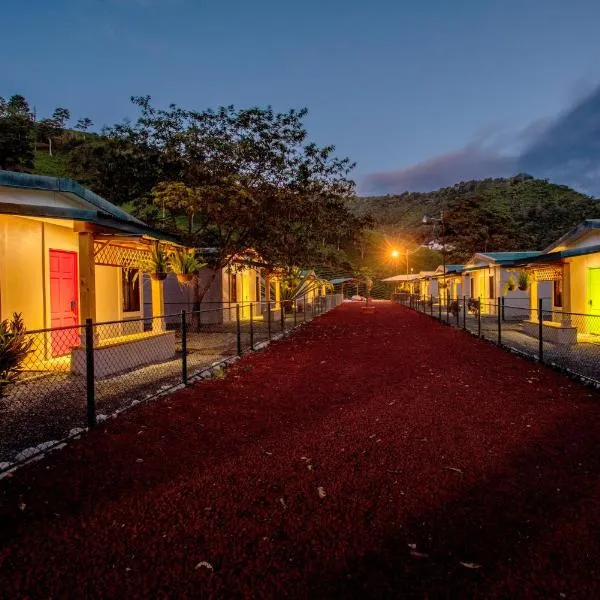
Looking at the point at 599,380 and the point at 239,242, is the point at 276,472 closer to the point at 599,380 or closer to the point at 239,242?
the point at 599,380

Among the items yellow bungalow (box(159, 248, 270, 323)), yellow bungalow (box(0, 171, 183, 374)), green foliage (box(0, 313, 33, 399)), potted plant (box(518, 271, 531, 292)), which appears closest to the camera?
green foliage (box(0, 313, 33, 399))

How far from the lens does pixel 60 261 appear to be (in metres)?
10.1

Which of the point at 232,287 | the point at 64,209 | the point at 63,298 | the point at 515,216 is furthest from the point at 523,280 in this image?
the point at 515,216

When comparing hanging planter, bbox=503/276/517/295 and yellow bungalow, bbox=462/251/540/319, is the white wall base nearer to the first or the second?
hanging planter, bbox=503/276/517/295

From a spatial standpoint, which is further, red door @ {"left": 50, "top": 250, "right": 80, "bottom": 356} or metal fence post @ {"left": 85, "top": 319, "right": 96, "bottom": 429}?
red door @ {"left": 50, "top": 250, "right": 80, "bottom": 356}

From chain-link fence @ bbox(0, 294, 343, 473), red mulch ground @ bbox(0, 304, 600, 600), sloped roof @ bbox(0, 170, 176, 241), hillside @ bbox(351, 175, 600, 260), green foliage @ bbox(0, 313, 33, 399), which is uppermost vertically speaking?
hillside @ bbox(351, 175, 600, 260)

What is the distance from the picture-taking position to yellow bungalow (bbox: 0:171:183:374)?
8.51 metres

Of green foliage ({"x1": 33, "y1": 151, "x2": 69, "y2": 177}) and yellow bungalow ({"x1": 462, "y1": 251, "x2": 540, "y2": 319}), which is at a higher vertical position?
green foliage ({"x1": 33, "y1": 151, "x2": 69, "y2": 177})

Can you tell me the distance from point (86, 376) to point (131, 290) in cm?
924

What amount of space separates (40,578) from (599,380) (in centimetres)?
803

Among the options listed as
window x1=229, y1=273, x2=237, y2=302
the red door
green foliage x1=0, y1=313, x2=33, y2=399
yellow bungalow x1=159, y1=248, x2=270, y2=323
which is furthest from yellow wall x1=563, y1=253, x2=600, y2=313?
green foliage x1=0, y1=313, x2=33, y2=399

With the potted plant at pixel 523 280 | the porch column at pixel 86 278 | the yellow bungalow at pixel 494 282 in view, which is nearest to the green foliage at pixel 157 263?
the porch column at pixel 86 278

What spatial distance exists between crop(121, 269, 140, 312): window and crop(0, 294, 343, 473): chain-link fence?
839 millimetres

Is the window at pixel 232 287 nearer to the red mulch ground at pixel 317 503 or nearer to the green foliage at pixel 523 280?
the green foliage at pixel 523 280
